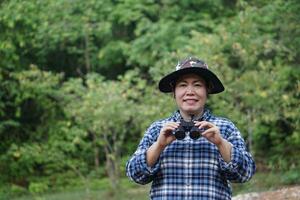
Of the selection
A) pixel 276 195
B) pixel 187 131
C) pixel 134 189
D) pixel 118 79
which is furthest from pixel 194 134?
pixel 118 79

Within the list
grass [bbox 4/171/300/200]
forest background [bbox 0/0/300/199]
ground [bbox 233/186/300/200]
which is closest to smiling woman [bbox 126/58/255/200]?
ground [bbox 233/186/300/200]

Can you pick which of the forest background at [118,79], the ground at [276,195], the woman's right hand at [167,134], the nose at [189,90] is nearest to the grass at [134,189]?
the forest background at [118,79]

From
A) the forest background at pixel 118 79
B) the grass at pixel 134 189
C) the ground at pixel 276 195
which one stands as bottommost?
the grass at pixel 134 189

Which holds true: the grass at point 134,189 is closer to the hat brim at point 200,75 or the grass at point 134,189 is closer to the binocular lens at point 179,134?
the hat brim at point 200,75

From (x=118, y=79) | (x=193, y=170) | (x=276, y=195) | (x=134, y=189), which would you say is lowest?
(x=134, y=189)

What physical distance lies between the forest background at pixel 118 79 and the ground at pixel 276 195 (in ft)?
2.97

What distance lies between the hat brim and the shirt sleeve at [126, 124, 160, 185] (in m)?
0.20

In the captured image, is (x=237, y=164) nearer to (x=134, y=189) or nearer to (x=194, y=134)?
(x=194, y=134)

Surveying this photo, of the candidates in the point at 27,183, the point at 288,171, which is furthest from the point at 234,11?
the point at 27,183

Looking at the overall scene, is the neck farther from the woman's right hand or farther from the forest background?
the forest background

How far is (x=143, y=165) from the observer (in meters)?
2.93

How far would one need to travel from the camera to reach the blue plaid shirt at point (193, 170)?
2.89m

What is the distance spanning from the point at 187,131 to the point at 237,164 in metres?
0.28

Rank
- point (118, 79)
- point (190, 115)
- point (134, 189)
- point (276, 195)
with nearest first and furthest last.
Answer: point (190, 115), point (276, 195), point (134, 189), point (118, 79)
